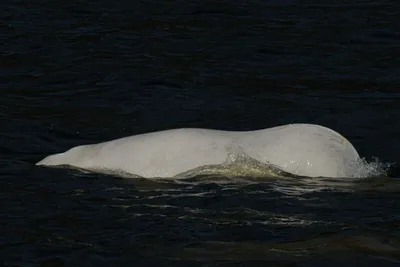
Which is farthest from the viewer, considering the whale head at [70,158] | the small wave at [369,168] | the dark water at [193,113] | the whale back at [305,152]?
the whale head at [70,158]

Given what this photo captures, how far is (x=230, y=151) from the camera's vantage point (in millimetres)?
9758

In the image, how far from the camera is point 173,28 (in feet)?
51.5

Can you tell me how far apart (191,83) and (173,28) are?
2.23 metres

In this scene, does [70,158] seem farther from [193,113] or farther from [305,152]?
[193,113]

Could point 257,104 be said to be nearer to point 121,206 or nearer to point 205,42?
point 205,42

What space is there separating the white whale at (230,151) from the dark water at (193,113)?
0.14 m

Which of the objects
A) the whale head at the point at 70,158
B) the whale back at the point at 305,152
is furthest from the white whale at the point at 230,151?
the whale head at the point at 70,158

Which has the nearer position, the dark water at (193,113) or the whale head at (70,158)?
the dark water at (193,113)

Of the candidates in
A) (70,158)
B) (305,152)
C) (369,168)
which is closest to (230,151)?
(305,152)

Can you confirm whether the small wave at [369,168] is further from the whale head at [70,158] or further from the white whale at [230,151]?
the whale head at [70,158]

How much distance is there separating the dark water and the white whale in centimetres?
14

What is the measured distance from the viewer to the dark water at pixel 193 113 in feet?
27.7

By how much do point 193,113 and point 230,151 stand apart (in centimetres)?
281

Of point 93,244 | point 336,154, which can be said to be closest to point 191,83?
point 336,154
